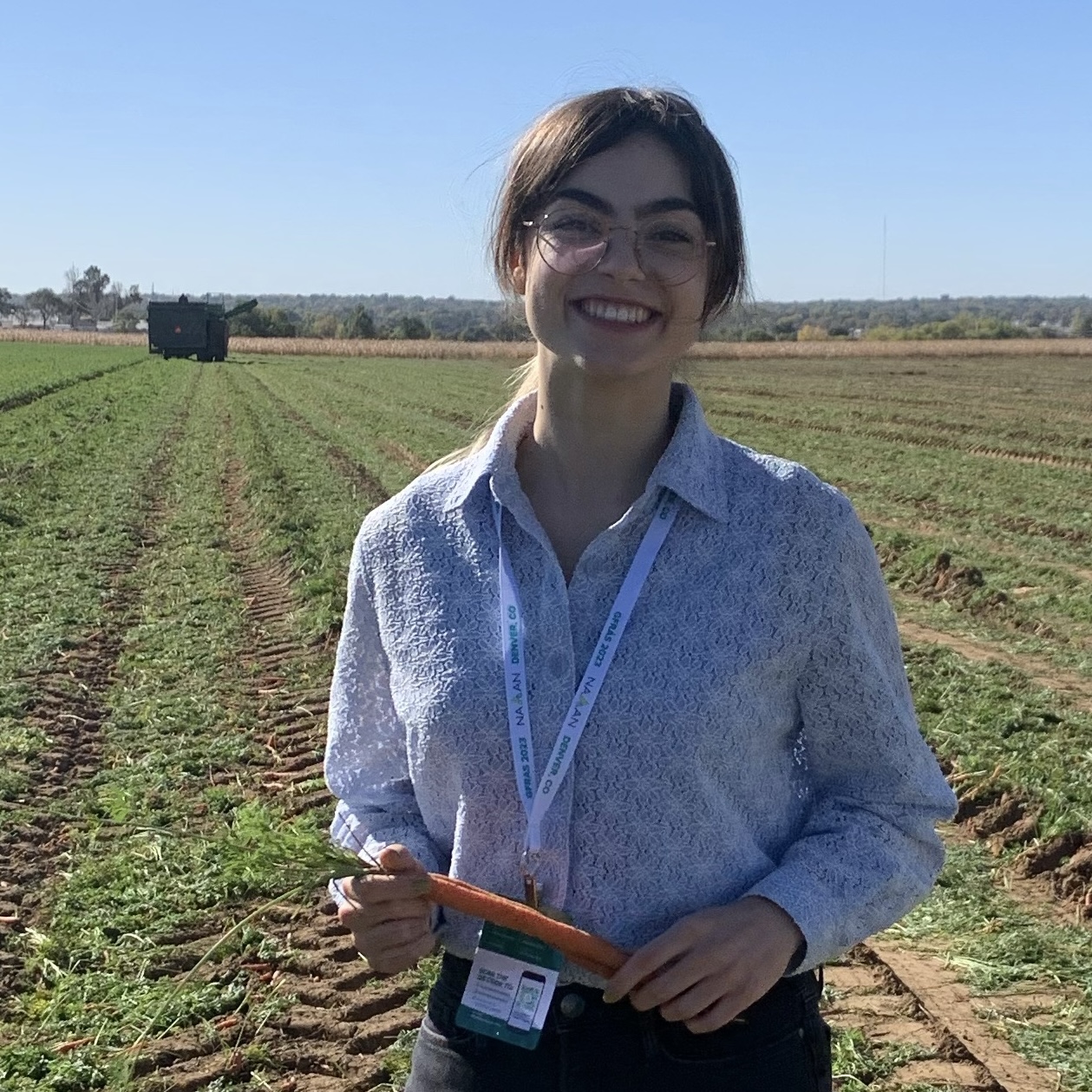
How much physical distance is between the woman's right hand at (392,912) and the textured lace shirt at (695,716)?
0.07m

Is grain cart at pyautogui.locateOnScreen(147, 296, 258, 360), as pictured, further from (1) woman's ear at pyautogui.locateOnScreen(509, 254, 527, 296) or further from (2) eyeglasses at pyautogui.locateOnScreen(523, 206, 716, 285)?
(2) eyeglasses at pyautogui.locateOnScreen(523, 206, 716, 285)

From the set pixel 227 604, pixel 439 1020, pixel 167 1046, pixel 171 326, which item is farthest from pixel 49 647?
pixel 171 326

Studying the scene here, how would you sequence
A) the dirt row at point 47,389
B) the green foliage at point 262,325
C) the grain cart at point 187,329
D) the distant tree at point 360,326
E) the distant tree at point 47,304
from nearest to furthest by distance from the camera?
1. the dirt row at point 47,389
2. the grain cart at point 187,329
3. the distant tree at point 360,326
4. the green foliage at point 262,325
5. the distant tree at point 47,304

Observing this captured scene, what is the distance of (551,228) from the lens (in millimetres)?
1858

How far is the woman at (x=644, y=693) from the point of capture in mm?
1718

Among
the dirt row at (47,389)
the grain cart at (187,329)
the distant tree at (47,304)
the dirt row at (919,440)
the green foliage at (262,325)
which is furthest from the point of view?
the distant tree at (47,304)

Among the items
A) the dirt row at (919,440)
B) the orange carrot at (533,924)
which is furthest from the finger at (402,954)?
the dirt row at (919,440)

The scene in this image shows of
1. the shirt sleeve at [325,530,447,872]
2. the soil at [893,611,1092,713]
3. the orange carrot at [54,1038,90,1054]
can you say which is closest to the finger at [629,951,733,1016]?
the shirt sleeve at [325,530,447,872]

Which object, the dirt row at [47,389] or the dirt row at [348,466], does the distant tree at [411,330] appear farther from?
the dirt row at [348,466]

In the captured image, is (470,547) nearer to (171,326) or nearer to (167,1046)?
(167,1046)

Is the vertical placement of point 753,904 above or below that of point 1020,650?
above

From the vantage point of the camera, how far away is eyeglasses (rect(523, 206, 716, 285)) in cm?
182

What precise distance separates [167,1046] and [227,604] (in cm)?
625

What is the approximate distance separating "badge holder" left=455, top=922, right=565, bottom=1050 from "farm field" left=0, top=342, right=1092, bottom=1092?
251 mm
